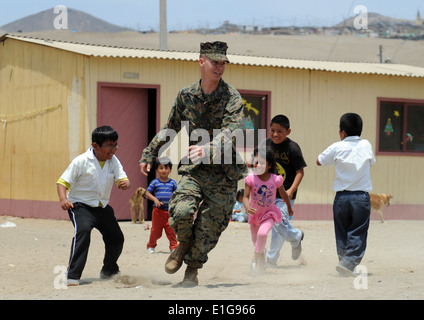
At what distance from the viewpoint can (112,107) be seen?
1432 cm

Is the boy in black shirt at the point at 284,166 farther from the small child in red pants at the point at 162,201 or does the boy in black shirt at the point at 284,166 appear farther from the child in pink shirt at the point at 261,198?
the small child in red pants at the point at 162,201

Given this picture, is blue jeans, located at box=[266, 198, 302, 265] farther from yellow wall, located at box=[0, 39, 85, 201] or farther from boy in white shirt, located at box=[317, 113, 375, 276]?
yellow wall, located at box=[0, 39, 85, 201]

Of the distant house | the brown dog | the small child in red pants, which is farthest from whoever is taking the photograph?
the distant house

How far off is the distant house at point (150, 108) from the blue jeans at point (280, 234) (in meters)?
6.10

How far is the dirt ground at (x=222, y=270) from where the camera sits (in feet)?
20.1

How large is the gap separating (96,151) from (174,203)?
45.8 inches

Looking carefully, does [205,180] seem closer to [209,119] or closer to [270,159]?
[209,119]

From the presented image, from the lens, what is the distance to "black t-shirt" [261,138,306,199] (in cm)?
859

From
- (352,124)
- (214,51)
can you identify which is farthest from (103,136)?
(352,124)

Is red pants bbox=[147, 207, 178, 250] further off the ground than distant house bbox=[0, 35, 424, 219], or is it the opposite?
distant house bbox=[0, 35, 424, 219]

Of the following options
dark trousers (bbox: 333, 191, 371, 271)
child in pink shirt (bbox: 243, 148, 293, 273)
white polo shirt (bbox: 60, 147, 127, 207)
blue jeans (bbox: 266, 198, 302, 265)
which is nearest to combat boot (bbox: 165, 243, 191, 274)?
white polo shirt (bbox: 60, 147, 127, 207)

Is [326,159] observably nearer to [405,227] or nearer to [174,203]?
[174,203]

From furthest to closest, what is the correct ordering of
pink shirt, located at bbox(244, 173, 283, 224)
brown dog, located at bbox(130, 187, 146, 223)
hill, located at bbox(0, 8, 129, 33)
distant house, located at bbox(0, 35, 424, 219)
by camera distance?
1. hill, located at bbox(0, 8, 129, 33)
2. distant house, located at bbox(0, 35, 424, 219)
3. brown dog, located at bbox(130, 187, 146, 223)
4. pink shirt, located at bbox(244, 173, 283, 224)
